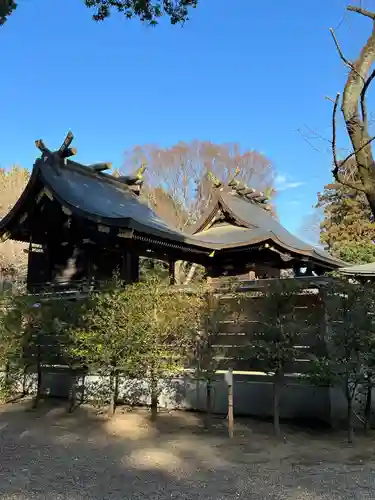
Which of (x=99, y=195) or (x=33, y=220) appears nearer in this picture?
(x=33, y=220)

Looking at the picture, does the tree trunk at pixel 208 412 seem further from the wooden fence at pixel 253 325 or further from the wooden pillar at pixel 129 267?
the wooden pillar at pixel 129 267

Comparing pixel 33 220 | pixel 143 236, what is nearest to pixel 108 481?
pixel 143 236

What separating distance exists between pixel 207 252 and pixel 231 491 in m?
9.24

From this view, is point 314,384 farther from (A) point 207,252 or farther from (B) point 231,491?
(A) point 207,252

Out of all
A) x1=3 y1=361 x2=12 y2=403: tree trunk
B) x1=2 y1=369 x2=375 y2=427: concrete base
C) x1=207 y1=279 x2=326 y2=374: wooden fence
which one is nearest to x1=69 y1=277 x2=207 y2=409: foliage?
x1=207 y1=279 x2=326 y2=374: wooden fence

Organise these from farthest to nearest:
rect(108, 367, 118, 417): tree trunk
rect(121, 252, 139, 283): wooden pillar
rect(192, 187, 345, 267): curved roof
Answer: rect(192, 187, 345, 267): curved roof < rect(121, 252, 139, 283): wooden pillar < rect(108, 367, 118, 417): tree trunk

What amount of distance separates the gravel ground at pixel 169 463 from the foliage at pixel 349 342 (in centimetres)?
76

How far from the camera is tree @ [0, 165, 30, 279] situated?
26422 mm

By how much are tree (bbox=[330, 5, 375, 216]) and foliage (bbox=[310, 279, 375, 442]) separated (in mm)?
1218

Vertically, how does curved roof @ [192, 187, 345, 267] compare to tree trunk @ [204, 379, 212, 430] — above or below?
above

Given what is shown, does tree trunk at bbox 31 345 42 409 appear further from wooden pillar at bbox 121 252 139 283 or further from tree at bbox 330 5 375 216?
tree at bbox 330 5 375 216

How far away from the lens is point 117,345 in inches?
266

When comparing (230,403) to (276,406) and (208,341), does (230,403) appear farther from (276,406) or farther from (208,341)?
(208,341)

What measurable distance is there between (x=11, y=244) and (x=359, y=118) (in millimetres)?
24572
